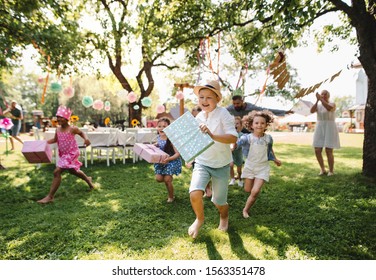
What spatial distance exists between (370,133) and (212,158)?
4.18m

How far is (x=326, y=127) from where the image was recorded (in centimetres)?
628

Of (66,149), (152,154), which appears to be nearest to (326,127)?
(152,154)

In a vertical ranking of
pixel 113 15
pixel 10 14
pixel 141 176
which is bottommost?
pixel 141 176

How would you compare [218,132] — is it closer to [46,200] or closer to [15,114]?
[46,200]

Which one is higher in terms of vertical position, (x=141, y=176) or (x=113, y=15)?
(x=113, y=15)

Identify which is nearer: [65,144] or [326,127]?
[65,144]

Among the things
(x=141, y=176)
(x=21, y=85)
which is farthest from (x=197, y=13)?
(x=21, y=85)

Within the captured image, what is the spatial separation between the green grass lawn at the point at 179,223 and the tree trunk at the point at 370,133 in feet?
0.98

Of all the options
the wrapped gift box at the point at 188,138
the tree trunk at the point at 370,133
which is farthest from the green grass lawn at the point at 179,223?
the wrapped gift box at the point at 188,138

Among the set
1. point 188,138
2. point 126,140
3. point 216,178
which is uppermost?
point 188,138

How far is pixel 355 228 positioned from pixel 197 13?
19.9ft

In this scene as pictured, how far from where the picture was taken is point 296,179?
6121mm

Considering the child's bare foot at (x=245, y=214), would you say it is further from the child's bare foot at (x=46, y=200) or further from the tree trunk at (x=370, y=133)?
the tree trunk at (x=370, y=133)
